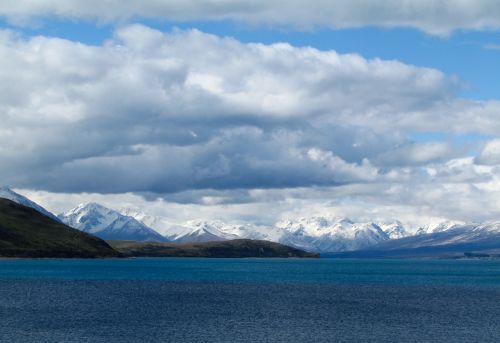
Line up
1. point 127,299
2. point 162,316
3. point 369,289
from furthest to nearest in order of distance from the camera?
1. point 369,289
2. point 127,299
3. point 162,316

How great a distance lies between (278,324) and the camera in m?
111

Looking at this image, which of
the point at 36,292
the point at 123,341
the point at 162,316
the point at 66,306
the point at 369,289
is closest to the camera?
the point at 123,341

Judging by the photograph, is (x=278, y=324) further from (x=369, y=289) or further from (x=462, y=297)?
(x=369, y=289)

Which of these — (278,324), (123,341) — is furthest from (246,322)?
(123,341)

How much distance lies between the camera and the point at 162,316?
120688 mm

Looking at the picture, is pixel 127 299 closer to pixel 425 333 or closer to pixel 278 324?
pixel 278 324

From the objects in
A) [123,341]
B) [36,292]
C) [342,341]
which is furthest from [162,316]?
[36,292]

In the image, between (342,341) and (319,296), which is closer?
(342,341)

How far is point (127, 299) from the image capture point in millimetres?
150625

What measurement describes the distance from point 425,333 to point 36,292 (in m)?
91.6

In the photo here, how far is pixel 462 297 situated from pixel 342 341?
79.3 metres

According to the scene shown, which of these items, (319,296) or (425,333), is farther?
(319,296)

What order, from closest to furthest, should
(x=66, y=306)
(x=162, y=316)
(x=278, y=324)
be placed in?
(x=278, y=324)
(x=162, y=316)
(x=66, y=306)

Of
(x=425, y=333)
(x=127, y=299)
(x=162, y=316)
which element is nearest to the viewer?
(x=425, y=333)
